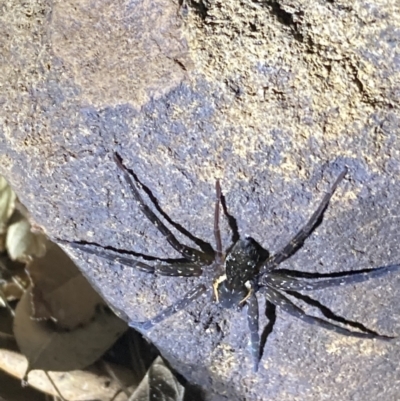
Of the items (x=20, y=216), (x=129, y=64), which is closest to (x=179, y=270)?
(x=129, y=64)

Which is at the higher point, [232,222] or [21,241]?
[232,222]

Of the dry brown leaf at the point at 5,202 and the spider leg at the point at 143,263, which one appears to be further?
the dry brown leaf at the point at 5,202

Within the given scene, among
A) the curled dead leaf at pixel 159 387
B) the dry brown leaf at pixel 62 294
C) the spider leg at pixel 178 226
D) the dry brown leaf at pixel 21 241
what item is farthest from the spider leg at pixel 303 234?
the dry brown leaf at pixel 21 241

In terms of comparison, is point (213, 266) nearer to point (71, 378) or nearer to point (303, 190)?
Answer: point (303, 190)

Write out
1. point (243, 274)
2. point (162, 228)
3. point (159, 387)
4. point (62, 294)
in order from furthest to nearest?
1. point (62, 294)
2. point (159, 387)
3. point (243, 274)
4. point (162, 228)

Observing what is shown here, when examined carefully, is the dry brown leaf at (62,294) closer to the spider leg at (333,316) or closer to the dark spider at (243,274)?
the dark spider at (243,274)

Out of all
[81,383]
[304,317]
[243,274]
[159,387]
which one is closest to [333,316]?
[304,317]

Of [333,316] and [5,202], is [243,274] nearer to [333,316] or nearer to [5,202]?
[333,316]

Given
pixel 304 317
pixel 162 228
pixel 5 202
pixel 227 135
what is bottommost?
pixel 304 317

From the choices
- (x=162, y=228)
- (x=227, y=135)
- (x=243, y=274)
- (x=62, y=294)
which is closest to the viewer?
(x=227, y=135)
